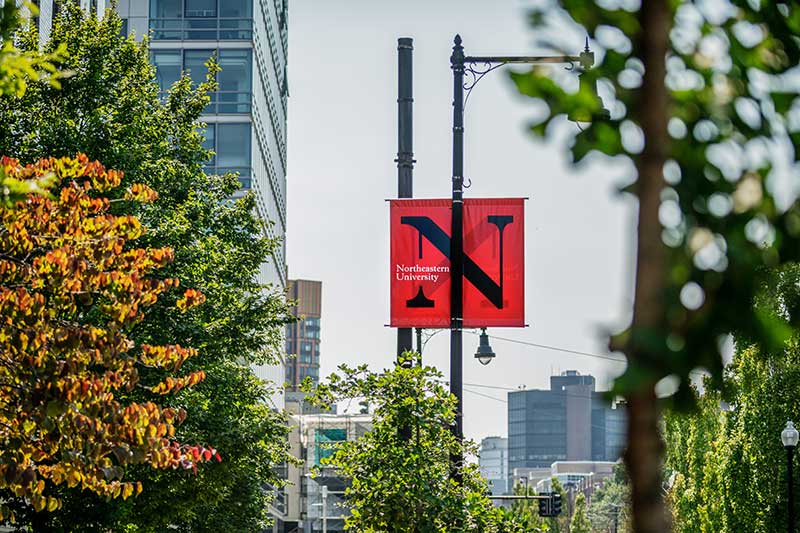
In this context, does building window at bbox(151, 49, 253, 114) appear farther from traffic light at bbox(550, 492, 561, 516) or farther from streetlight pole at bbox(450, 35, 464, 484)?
streetlight pole at bbox(450, 35, 464, 484)

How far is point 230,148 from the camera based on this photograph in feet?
192

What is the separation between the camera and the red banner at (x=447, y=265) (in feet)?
56.9

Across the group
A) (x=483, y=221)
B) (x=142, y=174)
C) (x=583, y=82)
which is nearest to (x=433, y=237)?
(x=483, y=221)

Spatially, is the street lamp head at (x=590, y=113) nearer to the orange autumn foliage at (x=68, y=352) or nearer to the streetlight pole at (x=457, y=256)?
the orange autumn foliage at (x=68, y=352)

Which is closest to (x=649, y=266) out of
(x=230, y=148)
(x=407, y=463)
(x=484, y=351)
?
(x=407, y=463)

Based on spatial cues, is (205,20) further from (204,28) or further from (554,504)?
(554,504)

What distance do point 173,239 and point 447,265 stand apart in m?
7.56

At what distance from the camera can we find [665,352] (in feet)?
7.77

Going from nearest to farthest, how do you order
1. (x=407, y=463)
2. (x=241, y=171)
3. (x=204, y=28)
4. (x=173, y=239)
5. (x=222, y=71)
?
(x=407, y=463) < (x=173, y=239) < (x=241, y=171) < (x=222, y=71) < (x=204, y=28)

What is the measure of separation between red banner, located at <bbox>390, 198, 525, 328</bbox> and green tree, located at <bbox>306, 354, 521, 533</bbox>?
0.83 metres

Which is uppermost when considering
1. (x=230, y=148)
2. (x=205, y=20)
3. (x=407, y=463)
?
(x=205, y=20)

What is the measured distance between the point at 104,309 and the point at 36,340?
1129 mm

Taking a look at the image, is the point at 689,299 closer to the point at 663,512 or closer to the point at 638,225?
the point at 638,225

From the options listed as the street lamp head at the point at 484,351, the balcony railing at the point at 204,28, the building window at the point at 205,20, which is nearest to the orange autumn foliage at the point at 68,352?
the street lamp head at the point at 484,351
